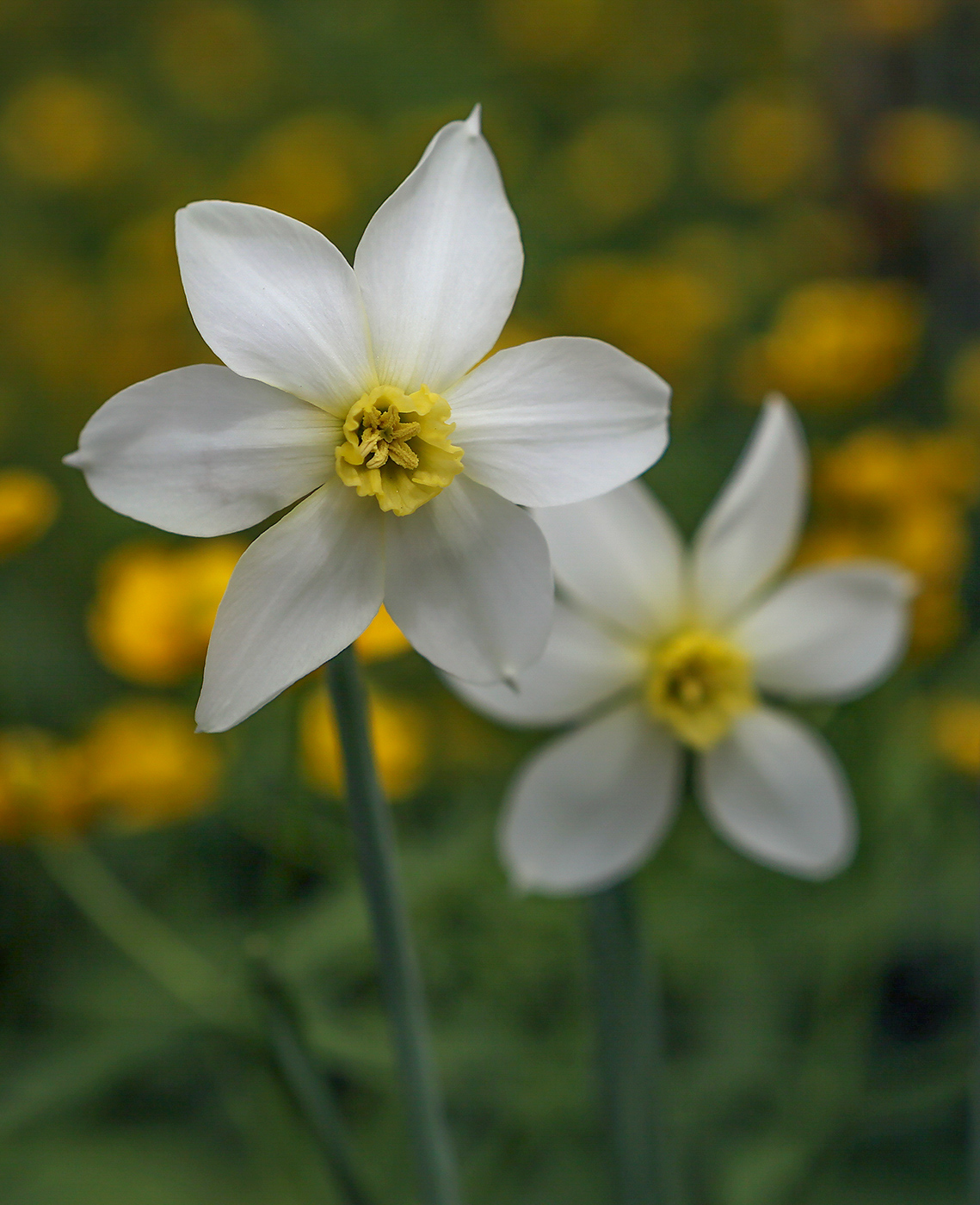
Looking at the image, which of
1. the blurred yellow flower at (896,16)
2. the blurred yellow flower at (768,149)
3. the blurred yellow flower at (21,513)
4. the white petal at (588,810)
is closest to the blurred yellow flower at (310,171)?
the blurred yellow flower at (768,149)

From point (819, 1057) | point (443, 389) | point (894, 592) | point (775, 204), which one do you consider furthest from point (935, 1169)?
point (775, 204)

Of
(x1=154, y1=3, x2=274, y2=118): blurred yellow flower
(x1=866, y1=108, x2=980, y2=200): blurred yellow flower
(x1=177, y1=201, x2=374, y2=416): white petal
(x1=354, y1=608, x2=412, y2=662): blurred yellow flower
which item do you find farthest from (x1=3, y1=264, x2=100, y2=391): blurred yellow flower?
(x1=177, y1=201, x2=374, y2=416): white petal

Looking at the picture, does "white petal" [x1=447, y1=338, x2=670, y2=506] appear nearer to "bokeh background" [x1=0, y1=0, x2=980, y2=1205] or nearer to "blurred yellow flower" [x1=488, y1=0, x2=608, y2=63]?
"bokeh background" [x1=0, y1=0, x2=980, y2=1205]

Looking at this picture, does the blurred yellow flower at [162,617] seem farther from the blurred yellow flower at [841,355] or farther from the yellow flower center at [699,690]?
the blurred yellow flower at [841,355]

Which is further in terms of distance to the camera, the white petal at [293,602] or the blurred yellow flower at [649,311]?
the blurred yellow flower at [649,311]

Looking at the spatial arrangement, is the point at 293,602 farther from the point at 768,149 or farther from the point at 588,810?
the point at 768,149

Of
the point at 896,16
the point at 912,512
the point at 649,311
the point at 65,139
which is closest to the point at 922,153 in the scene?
the point at 896,16

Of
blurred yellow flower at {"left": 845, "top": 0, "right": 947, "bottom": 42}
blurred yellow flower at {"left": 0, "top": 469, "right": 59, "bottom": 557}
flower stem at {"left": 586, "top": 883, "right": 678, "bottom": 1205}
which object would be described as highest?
blurred yellow flower at {"left": 845, "top": 0, "right": 947, "bottom": 42}
